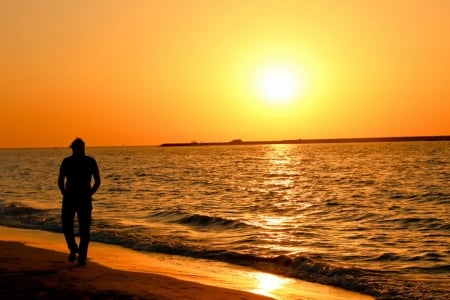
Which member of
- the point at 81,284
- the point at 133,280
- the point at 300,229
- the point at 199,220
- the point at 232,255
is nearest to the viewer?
the point at 81,284

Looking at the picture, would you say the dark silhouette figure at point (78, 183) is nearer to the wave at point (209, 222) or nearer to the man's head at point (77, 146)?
the man's head at point (77, 146)

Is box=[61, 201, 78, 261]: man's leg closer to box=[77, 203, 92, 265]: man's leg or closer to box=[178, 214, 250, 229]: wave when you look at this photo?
box=[77, 203, 92, 265]: man's leg

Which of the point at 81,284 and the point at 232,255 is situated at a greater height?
the point at 81,284

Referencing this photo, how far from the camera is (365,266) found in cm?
1395

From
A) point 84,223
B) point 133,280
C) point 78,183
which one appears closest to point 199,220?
point 84,223

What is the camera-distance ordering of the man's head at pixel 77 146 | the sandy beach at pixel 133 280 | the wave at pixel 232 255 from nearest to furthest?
the sandy beach at pixel 133 280
the man's head at pixel 77 146
the wave at pixel 232 255

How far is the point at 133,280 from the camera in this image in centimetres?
1041

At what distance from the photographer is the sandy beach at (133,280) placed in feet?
28.5

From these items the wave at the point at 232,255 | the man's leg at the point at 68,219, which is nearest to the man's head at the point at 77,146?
the man's leg at the point at 68,219

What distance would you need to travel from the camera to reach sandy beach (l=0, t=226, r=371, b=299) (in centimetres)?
867

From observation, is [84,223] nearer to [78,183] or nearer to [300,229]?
[78,183]

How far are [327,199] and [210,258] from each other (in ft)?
60.0

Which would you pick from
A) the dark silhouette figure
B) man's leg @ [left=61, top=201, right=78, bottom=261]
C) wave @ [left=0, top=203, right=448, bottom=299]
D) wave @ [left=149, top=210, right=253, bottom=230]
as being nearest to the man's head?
the dark silhouette figure

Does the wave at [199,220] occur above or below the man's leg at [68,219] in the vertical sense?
below
